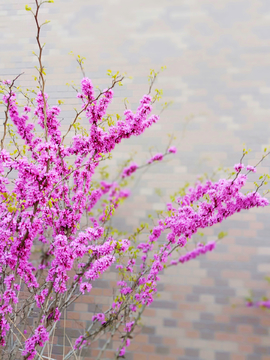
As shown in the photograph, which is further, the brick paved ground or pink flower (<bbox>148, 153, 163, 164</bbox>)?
pink flower (<bbox>148, 153, 163, 164</bbox>)

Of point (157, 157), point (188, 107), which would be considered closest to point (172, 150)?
point (157, 157)

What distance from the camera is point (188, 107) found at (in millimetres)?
1857

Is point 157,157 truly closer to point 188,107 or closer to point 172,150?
point 172,150

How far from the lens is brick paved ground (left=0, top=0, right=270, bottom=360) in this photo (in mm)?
1626

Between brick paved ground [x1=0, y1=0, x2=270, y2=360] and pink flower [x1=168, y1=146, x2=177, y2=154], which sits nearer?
brick paved ground [x1=0, y1=0, x2=270, y2=360]

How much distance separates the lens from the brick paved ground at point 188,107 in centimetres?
163

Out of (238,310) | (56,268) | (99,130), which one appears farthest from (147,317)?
(99,130)

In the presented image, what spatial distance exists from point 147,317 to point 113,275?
1.04 ft

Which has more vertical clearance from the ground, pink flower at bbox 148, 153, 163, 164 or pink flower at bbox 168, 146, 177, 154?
pink flower at bbox 168, 146, 177, 154

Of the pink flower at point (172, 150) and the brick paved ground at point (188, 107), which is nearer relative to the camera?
the brick paved ground at point (188, 107)

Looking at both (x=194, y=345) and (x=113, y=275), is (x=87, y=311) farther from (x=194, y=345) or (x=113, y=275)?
(x=194, y=345)

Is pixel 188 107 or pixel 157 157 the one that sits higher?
pixel 188 107

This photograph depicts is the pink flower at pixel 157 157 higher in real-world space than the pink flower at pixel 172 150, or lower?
lower

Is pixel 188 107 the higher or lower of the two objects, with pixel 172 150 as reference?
higher
